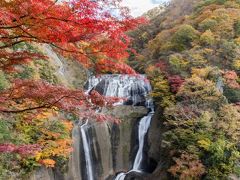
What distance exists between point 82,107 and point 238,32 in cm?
1351

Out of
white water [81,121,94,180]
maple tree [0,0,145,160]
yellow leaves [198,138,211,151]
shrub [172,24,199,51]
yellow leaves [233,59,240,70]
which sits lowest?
white water [81,121,94,180]

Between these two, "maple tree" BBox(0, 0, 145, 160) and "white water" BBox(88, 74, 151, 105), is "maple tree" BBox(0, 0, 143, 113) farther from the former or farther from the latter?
"white water" BBox(88, 74, 151, 105)

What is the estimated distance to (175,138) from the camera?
36.6 ft

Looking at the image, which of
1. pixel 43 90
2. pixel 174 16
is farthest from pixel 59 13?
pixel 174 16

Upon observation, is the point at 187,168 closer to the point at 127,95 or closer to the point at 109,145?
the point at 109,145

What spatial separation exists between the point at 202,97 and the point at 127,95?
697cm

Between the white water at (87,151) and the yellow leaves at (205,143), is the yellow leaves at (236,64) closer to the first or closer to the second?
the yellow leaves at (205,143)

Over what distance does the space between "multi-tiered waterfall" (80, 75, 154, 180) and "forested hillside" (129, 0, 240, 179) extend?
1626 mm

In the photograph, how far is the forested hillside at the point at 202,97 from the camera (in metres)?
10.1

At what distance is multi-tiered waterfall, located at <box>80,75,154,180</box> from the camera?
15.0m

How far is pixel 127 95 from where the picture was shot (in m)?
18.4

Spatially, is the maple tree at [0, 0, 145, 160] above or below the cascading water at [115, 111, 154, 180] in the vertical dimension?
above

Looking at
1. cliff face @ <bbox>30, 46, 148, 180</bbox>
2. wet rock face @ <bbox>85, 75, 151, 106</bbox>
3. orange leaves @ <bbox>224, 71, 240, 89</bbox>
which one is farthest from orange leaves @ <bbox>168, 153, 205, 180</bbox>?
wet rock face @ <bbox>85, 75, 151, 106</bbox>

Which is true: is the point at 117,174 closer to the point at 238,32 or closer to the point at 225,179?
the point at 225,179
